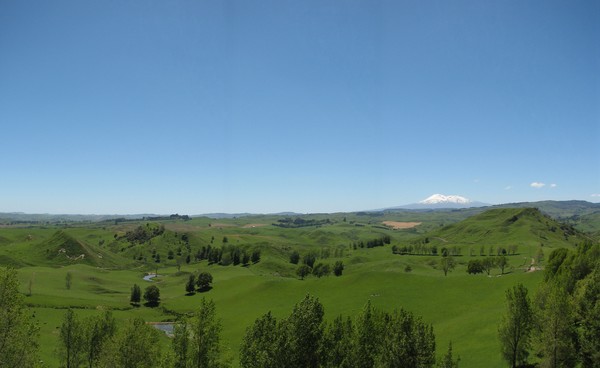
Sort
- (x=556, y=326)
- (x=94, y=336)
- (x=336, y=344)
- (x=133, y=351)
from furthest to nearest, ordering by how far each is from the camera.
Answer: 1. (x=94, y=336)
2. (x=133, y=351)
3. (x=556, y=326)
4. (x=336, y=344)

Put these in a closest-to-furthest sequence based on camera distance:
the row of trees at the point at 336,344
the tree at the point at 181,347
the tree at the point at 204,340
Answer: the row of trees at the point at 336,344
the tree at the point at 181,347
the tree at the point at 204,340

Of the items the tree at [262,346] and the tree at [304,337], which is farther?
the tree at [304,337]

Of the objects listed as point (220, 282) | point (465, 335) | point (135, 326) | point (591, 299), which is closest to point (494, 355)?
point (465, 335)

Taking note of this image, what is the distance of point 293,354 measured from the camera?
Result: 39844 millimetres

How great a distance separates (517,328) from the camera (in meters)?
55.1

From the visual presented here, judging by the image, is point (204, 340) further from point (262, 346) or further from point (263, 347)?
point (263, 347)

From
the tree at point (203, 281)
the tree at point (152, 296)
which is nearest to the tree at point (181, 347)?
the tree at point (152, 296)

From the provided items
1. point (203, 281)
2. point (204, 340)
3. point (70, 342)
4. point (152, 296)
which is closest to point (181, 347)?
point (204, 340)

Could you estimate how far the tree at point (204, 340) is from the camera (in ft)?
130

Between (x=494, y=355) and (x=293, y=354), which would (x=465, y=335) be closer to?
(x=494, y=355)

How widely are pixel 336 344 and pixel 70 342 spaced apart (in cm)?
4978

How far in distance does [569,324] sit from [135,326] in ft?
191

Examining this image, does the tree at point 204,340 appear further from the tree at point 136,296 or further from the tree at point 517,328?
the tree at point 136,296

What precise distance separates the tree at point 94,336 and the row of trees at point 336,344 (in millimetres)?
36893
